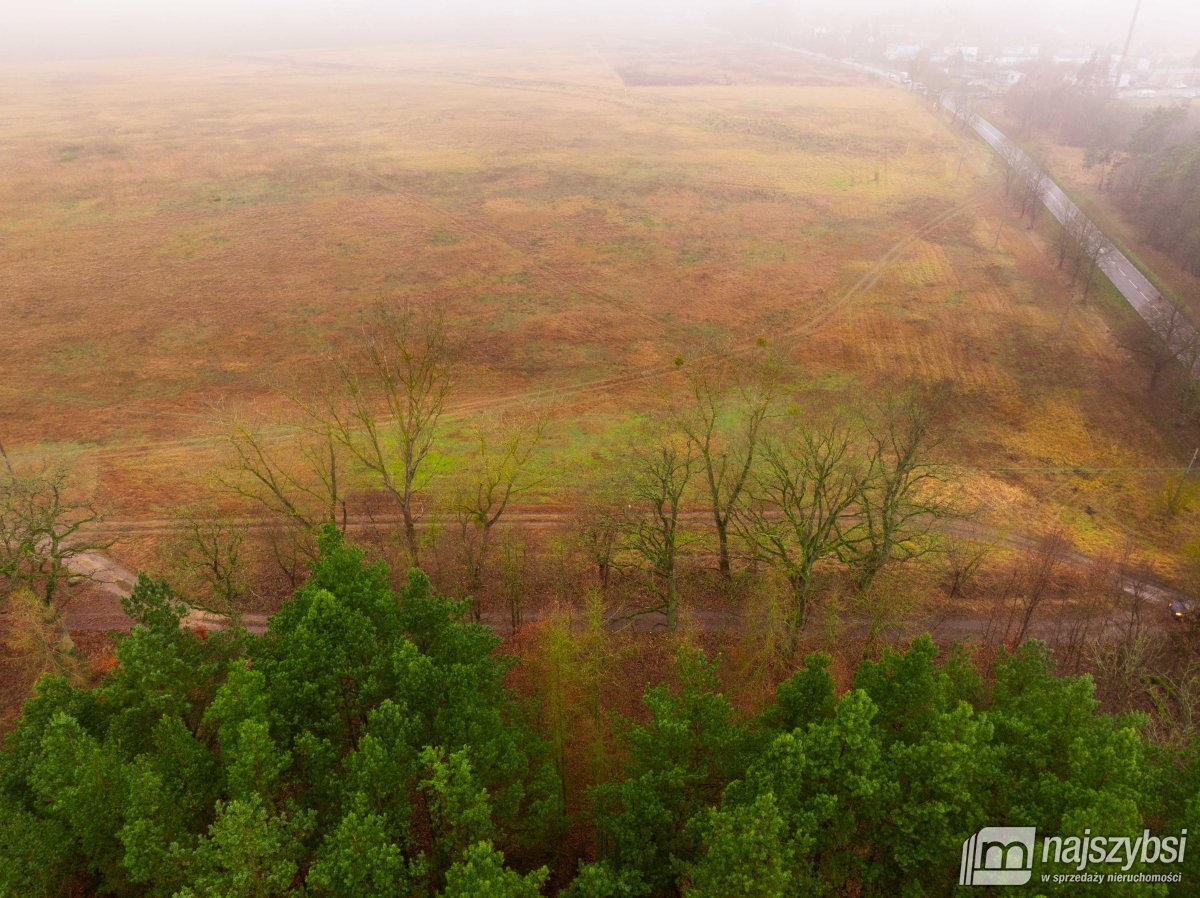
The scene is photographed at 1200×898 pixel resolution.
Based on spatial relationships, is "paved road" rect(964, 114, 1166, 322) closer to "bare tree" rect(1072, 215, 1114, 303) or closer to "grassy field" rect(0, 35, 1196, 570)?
A: "bare tree" rect(1072, 215, 1114, 303)

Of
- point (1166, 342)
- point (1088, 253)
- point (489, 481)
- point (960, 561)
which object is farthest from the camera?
point (1088, 253)

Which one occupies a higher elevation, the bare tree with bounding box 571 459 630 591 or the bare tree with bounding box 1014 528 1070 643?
the bare tree with bounding box 571 459 630 591

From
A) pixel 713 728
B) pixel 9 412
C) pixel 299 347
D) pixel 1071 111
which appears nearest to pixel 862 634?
pixel 713 728

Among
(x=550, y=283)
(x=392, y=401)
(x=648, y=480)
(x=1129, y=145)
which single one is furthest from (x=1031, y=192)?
(x=392, y=401)

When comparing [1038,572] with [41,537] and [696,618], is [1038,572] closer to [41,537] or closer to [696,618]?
[696,618]

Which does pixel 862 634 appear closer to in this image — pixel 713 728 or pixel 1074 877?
pixel 713 728

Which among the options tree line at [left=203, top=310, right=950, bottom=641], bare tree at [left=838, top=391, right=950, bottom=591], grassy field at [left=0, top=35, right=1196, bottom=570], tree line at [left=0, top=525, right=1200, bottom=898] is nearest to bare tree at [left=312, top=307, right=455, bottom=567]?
tree line at [left=203, top=310, right=950, bottom=641]

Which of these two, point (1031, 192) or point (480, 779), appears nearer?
point (480, 779)
